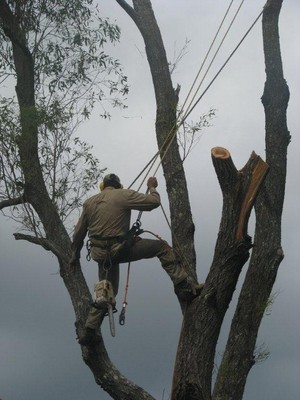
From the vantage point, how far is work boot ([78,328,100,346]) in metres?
8.69

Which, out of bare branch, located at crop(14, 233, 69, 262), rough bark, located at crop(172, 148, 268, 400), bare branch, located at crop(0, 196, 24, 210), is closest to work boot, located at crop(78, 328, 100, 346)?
bare branch, located at crop(14, 233, 69, 262)

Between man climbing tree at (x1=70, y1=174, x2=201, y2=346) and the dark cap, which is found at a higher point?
the dark cap

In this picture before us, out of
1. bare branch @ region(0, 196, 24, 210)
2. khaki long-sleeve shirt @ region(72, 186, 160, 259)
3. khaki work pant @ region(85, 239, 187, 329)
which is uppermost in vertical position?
bare branch @ region(0, 196, 24, 210)

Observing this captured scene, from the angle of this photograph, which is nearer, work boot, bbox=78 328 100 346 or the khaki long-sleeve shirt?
the khaki long-sleeve shirt

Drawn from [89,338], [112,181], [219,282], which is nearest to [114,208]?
[112,181]

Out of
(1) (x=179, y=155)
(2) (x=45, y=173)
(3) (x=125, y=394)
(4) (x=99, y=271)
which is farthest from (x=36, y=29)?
(3) (x=125, y=394)

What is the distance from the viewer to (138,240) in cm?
852

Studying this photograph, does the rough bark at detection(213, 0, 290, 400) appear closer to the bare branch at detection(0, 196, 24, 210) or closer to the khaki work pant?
the khaki work pant

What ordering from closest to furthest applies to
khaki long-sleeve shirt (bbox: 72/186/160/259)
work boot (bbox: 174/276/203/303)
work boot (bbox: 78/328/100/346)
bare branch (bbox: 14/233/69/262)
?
work boot (bbox: 174/276/203/303)
khaki long-sleeve shirt (bbox: 72/186/160/259)
work boot (bbox: 78/328/100/346)
bare branch (bbox: 14/233/69/262)

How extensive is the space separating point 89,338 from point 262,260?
2.04 meters

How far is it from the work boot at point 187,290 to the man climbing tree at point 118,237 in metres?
0.05

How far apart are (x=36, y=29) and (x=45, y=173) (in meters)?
2.61

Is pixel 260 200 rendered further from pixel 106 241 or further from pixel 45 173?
pixel 45 173

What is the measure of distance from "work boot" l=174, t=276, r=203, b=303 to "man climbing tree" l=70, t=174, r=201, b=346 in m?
0.05
